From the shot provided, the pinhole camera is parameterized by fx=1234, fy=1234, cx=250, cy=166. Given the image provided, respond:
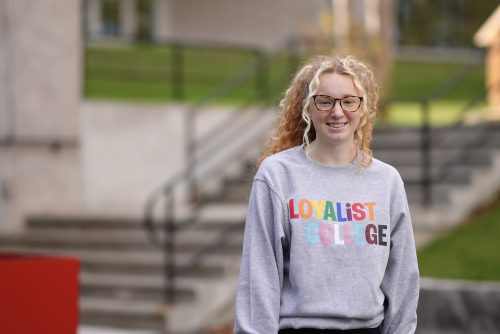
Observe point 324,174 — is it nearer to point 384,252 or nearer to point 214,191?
point 384,252

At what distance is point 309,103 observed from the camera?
3869 mm

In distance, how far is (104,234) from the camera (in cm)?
1265

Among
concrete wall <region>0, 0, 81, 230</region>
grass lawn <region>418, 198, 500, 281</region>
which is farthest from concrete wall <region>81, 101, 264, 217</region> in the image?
grass lawn <region>418, 198, 500, 281</region>

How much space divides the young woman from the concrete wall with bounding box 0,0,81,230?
964 cm

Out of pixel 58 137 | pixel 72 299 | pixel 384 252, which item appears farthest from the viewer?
pixel 58 137

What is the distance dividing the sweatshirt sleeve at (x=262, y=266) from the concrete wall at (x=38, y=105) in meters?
9.63

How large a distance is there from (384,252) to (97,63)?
1254cm

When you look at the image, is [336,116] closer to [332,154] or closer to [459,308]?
[332,154]

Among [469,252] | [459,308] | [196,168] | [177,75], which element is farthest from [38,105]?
[459,308]

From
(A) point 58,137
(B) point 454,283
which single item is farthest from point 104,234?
(B) point 454,283

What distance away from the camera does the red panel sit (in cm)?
586

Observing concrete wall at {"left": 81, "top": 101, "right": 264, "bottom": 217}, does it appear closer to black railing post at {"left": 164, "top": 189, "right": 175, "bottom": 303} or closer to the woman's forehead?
black railing post at {"left": 164, "top": 189, "right": 175, "bottom": 303}

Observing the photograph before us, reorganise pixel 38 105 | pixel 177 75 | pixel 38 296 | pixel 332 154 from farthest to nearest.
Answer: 1. pixel 177 75
2. pixel 38 105
3. pixel 38 296
4. pixel 332 154

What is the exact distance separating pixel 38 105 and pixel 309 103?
9922 millimetres
